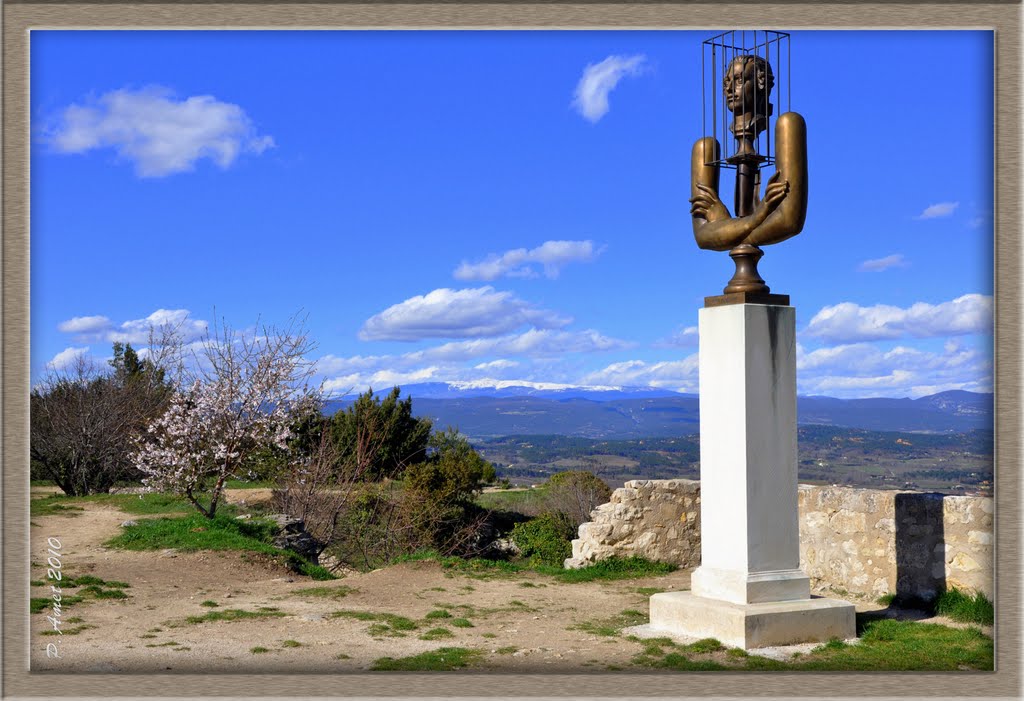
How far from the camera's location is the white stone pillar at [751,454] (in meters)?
6.96

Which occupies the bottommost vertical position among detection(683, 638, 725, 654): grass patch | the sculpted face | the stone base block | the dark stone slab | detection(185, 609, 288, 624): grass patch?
detection(185, 609, 288, 624): grass patch

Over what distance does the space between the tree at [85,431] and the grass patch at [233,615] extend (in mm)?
11078

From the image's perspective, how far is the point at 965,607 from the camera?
25.9ft

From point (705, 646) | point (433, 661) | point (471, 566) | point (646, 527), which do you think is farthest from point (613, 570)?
point (433, 661)

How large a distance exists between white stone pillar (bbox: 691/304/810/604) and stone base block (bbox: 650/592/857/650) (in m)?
0.14

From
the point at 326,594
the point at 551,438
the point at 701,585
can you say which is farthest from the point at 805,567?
the point at 551,438

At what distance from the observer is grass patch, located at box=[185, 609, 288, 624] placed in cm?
809

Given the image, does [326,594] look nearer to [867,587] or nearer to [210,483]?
[867,587]

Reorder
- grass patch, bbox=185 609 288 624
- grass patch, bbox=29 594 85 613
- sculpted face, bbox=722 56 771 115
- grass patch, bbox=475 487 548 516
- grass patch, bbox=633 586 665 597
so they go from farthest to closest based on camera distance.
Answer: grass patch, bbox=475 487 548 516, grass patch, bbox=633 586 665 597, grass patch, bbox=29 594 85 613, grass patch, bbox=185 609 288 624, sculpted face, bbox=722 56 771 115

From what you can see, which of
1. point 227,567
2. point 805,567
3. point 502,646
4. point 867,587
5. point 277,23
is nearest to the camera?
point 277,23

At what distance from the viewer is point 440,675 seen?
5859mm

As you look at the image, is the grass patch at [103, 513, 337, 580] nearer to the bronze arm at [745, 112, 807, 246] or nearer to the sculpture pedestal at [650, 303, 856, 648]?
the sculpture pedestal at [650, 303, 856, 648]

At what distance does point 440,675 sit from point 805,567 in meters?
5.01

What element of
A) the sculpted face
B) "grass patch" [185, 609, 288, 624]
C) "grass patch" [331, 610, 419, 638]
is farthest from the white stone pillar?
"grass patch" [185, 609, 288, 624]
